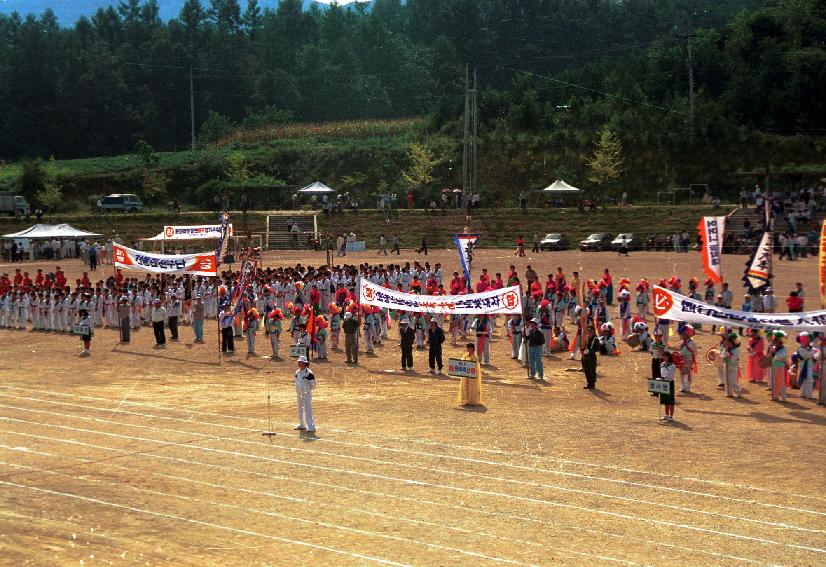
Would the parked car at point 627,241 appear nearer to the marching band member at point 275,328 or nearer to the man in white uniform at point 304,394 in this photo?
the marching band member at point 275,328

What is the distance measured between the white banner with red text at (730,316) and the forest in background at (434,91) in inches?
1968

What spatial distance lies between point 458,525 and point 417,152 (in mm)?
63909

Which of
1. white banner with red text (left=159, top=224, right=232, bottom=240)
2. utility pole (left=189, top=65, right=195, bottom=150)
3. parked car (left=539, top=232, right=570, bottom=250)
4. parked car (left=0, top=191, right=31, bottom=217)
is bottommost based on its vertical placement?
parked car (left=539, top=232, right=570, bottom=250)

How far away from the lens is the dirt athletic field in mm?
13266

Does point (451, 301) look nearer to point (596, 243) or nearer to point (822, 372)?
point (822, 372)

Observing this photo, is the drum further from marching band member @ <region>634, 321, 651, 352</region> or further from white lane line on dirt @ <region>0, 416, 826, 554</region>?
white lane line on dirt @ <region>0, 416, 826, 554</region>

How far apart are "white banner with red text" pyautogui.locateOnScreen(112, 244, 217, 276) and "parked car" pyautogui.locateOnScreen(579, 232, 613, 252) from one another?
27.5 metres

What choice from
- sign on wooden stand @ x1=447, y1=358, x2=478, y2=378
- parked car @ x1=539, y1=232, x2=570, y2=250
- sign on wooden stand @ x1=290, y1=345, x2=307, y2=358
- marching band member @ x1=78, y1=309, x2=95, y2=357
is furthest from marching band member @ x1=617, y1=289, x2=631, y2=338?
parked car @ x1=539, y1=232, x2=570, y2=250

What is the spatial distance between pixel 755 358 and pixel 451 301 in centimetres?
726

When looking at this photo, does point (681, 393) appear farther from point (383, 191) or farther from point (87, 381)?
point (383, 191)

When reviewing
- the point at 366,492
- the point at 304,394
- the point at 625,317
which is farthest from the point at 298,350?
the point at 625,317

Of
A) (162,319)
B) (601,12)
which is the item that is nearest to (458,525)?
(162,319)

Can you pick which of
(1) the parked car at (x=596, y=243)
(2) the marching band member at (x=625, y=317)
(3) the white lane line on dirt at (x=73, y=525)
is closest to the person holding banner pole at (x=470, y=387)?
(3) the white lane line on dirt at (x=73, y=525)

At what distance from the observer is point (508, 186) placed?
7419 centimetres
